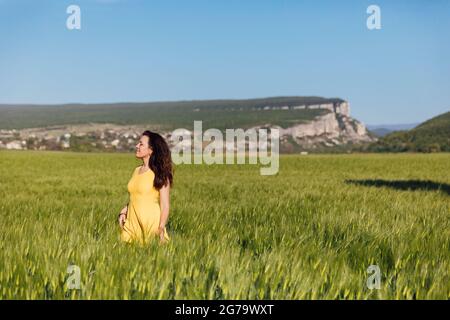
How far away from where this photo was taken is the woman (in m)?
6.11

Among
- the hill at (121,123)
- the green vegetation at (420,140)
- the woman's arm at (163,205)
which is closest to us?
the woman's arm at (163,205)

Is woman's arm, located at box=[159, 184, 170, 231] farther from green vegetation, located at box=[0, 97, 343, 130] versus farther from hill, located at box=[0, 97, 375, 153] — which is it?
green vegetation, located at box=[0, 97, 343, 130]

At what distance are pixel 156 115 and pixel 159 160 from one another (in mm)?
168749

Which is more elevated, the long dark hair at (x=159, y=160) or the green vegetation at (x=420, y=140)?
the long dark hair at (x=159, y=160)

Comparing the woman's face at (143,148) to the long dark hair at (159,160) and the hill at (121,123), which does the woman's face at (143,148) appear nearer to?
the long dark hair at (159,160)

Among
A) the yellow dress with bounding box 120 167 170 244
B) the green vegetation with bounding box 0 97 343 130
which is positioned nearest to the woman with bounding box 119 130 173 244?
the yellow dress with bounding box 120 167 170 244

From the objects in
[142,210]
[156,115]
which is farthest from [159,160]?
[156,115]

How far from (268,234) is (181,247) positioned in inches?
65.5

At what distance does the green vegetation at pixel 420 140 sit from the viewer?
147250mm

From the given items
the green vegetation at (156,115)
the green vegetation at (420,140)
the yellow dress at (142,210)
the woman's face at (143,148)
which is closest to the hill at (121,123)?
the green vegetation at (156,115)

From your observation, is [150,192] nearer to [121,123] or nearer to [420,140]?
[420,140]

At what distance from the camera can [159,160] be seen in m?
6.10

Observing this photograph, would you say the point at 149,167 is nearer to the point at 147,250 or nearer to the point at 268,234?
the point at 147,250
